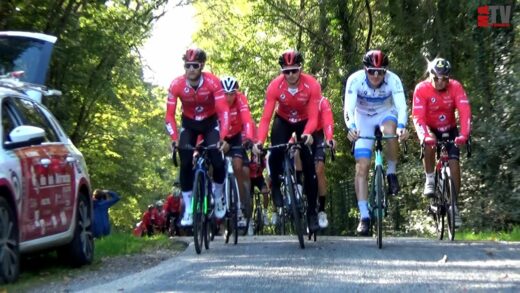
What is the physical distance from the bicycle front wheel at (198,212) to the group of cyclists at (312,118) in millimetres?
120

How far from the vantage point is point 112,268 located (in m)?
9.56

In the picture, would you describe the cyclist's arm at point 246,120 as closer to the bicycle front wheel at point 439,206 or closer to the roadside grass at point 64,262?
Answer: the roadside grass at point 64,262

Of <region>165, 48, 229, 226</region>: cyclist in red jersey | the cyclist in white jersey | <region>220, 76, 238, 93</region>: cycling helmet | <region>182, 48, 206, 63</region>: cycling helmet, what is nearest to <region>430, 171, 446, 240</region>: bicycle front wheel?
the cyclist in white jersey

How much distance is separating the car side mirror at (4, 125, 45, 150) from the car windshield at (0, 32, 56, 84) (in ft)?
10.3

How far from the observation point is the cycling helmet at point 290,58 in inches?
416

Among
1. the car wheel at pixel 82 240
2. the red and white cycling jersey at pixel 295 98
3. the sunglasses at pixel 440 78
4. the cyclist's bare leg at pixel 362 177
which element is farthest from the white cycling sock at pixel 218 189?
the sunglasses at pixel 440 78

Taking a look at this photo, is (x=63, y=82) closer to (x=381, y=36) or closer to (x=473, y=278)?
(x=381, y=36)

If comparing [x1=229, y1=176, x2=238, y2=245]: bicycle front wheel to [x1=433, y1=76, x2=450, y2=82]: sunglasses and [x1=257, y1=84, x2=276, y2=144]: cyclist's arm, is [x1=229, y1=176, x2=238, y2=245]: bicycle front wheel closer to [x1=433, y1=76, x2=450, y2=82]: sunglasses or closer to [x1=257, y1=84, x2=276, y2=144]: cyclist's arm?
[x1=257, y1=84, x2=276, y2=144]: cyclist's arm

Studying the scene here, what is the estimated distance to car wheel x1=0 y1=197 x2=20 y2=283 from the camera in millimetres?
7680

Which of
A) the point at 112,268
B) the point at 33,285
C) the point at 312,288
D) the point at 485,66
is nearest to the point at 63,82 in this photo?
the point at 485,66

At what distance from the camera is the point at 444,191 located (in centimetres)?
1180

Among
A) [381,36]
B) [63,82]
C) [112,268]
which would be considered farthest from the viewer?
[381,36]

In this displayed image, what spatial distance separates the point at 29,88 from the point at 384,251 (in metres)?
4.31

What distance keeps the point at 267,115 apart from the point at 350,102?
1053 mm
